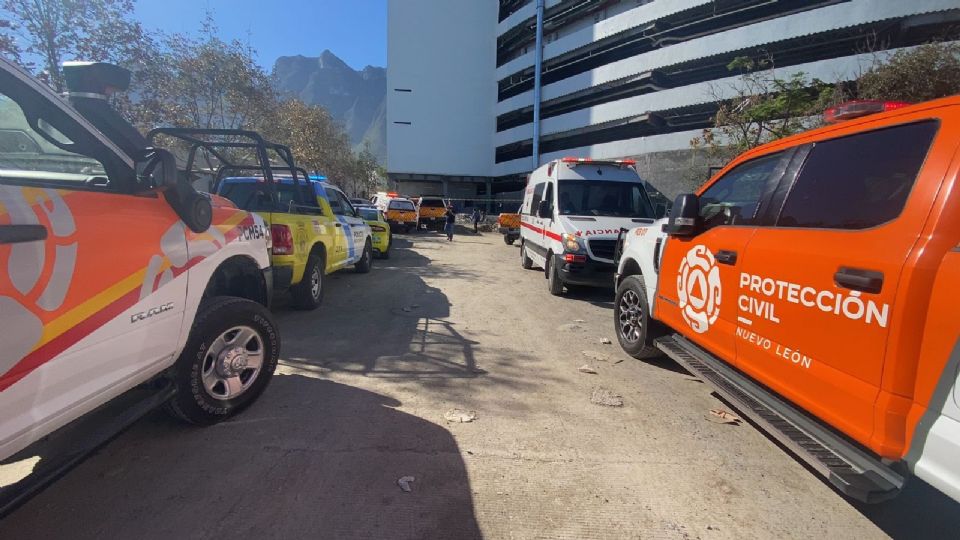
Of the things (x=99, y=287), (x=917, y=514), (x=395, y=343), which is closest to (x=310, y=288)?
(x=395, y=343)

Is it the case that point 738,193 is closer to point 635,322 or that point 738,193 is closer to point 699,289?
point 699,289

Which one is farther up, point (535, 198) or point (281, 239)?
point (535, 198)

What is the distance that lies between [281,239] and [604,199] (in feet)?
18.7

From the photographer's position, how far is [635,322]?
16.6ft

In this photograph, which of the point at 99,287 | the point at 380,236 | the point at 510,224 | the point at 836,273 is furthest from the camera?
the point at 510,224

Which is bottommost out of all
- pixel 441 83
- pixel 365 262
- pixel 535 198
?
pixel 365 262

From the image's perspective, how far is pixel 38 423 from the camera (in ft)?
6.11

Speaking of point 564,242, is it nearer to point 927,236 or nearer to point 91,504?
point 927,236

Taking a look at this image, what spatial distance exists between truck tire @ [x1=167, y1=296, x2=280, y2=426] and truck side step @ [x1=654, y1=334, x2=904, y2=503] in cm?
332

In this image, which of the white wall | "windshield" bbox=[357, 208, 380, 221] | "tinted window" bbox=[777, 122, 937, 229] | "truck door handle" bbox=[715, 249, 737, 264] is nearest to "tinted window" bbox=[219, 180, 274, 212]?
"truck door handle" bbox=[715, 249, 737, 264]

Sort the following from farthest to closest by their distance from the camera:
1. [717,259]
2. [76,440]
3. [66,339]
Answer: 1. [717,259]
2. [76,440]
3. [66,339]

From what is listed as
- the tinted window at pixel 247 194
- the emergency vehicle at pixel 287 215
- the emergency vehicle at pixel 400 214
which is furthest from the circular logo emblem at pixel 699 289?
the emergency vehicle at pixel 400 214

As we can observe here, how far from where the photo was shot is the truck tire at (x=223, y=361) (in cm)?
297

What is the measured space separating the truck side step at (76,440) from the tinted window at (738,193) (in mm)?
3939
